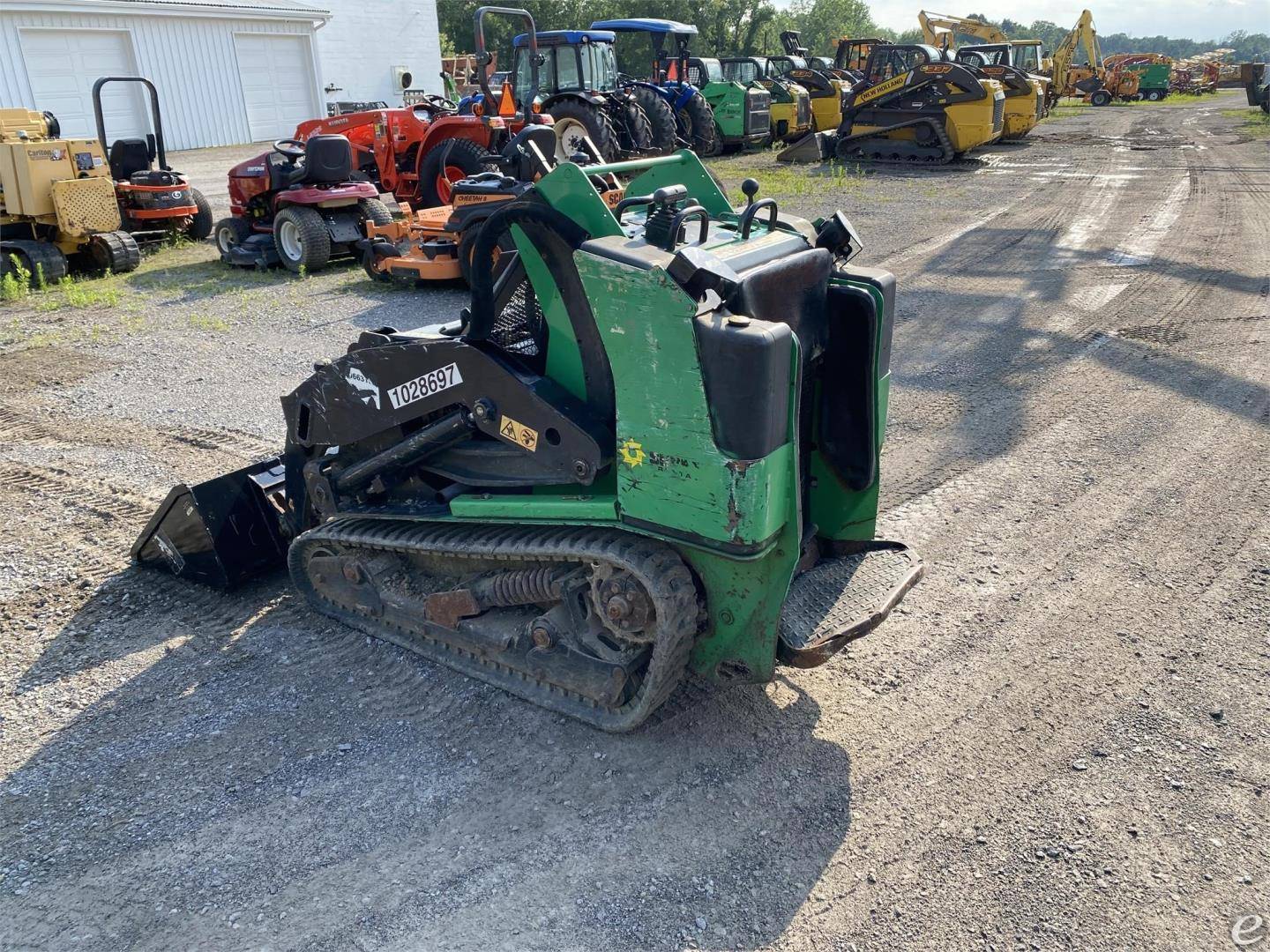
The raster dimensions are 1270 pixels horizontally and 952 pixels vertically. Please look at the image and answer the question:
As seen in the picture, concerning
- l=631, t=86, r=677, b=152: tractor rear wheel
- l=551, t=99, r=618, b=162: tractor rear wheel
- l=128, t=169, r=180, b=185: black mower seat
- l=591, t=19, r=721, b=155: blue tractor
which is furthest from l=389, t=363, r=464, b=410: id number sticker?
l=591, t=19, r=721, b=155: blue tractor

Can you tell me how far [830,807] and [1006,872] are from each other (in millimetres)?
547

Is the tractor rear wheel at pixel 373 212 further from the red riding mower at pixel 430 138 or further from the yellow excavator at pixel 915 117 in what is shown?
the yellow excavator at pixel 915 117

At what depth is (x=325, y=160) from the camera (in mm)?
11227

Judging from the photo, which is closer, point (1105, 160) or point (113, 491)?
point (113, 491)

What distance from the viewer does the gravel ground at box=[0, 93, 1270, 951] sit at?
2.78 metres

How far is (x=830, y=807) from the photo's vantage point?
315 centimetres

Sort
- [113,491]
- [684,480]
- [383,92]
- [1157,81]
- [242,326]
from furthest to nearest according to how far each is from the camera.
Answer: [1157,81] → [383,92] → [242,326] → [113,491] → [684,480]

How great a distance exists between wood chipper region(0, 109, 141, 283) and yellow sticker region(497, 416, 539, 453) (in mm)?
9511

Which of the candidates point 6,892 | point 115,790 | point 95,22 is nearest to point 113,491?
point 115,790

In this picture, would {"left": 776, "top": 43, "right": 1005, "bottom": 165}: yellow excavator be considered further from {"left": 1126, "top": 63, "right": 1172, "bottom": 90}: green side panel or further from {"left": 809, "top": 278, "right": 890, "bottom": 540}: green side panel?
{"left": 1126, "top": 63, "right": 1172, "bottom": 90}: green side panel

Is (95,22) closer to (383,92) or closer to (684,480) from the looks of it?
(383,92)

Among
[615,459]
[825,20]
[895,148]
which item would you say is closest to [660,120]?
[895,148]

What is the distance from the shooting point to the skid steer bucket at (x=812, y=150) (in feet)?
64.8

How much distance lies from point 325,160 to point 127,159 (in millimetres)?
3678
